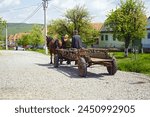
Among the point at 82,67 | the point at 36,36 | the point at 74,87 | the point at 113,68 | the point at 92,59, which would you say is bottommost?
the point at 74,87

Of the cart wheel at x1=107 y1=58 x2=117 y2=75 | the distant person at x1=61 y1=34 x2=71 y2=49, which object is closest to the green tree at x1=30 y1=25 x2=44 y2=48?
the distant person at x1=61 y1=34 x2=71 y2=49

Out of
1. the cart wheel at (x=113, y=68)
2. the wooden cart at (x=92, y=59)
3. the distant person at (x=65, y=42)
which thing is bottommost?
the cart wheel at (x=113, y=68)

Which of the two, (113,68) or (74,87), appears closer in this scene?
(74,87)

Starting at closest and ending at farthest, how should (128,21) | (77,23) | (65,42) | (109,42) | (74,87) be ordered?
(74,87), (65,42), (128,21), (77,23), (109,42)

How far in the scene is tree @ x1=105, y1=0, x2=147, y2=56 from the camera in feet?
140

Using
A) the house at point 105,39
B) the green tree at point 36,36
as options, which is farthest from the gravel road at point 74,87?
the green tree at point 36,36

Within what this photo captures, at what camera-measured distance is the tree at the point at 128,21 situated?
4281cm

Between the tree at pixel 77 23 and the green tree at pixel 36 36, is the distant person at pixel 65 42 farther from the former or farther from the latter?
the green tree at pixel 36 36

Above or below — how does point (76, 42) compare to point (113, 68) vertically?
above

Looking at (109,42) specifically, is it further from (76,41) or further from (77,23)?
(76,41)

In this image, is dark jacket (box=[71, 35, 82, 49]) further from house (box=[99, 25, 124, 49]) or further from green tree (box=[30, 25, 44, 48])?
green tree (box=[30, 25, 44, 48])

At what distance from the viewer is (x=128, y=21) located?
43.3m

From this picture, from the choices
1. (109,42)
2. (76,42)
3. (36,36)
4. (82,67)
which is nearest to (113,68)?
(82,67)

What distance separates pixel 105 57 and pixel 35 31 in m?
76.0
